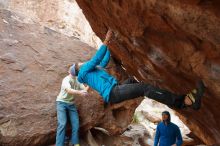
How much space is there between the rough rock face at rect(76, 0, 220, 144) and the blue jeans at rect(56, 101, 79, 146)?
1.99 meters

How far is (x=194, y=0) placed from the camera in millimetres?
4812

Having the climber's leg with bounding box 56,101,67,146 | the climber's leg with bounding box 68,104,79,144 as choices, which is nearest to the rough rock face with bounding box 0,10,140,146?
the climber's leg with bounding box 56,101,67,146

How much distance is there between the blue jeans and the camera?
8.65 metres

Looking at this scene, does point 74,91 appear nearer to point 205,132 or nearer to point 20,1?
point 205,132

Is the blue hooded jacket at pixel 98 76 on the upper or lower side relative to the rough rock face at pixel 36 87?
upper

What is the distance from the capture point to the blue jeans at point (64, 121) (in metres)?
8.65

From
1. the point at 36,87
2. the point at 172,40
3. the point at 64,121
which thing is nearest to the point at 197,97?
the point at 172,40

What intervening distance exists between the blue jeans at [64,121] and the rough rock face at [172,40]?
6.52 feet

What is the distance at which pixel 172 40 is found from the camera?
20.1 ft

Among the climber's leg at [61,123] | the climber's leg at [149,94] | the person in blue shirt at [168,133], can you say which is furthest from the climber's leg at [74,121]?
the climber's leg at [149,94]

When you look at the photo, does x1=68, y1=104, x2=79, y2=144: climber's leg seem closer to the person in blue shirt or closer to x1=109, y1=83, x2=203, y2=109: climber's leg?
the person in blue shirt

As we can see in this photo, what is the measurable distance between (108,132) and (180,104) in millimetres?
4759

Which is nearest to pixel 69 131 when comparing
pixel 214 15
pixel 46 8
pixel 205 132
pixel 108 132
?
pixel 108 132

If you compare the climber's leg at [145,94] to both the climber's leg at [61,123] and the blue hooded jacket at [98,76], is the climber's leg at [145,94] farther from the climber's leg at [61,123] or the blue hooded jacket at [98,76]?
the climber's leg at [61,123]
